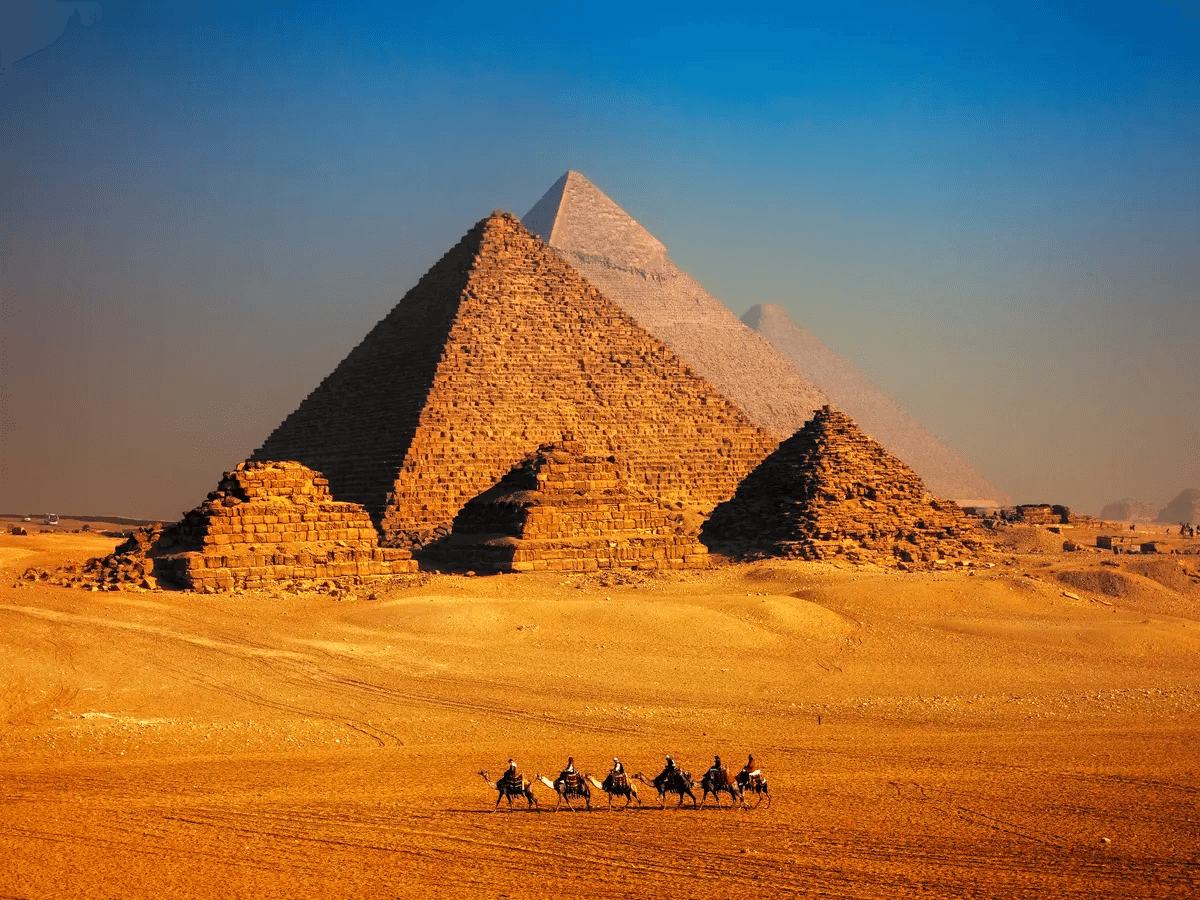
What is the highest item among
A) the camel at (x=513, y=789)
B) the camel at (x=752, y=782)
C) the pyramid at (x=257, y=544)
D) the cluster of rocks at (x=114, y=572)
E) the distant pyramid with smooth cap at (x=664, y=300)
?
the distant pyramid with smooth cap at (x=664, y=300)

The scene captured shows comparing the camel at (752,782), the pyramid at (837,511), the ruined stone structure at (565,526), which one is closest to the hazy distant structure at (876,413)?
the pyramid at (837,511)

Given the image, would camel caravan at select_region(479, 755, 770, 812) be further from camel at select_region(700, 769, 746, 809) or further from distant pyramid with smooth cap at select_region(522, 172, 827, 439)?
distant pyramid with smooth cap at select_region(522, 172, 827, 439)

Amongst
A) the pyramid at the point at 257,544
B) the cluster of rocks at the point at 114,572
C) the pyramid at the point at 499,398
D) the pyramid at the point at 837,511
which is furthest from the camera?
the pyramid at the point at 499,398

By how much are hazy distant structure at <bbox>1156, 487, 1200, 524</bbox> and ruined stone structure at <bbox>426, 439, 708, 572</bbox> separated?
82369mm

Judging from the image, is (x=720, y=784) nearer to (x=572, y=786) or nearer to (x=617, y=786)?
(x=617, y=786)

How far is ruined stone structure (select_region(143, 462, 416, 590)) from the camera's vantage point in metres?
21.7

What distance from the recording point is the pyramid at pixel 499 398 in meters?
39.5

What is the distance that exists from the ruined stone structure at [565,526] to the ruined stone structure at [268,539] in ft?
9.87

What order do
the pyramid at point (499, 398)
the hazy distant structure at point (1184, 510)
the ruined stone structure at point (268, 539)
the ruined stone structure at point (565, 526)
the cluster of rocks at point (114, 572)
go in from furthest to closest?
the hazy distant structure at point (1184, 510), the pyramid at point (499, 398), the ruined stone structure at point (565, 526), the ruined stone structure at point (268, 539), the cluster of rocks at point (114, 572)

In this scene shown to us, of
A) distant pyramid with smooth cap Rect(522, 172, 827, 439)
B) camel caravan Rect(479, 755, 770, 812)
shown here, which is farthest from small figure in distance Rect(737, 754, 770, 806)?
distant pyramid with smooth cap Rect(522, 172, 827, 439)

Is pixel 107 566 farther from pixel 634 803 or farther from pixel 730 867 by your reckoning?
pixel 730 867

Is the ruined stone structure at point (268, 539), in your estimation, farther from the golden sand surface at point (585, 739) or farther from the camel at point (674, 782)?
the camel at point (674, 782)

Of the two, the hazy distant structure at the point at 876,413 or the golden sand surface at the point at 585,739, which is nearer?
the golden sand surface at the point at 585,739

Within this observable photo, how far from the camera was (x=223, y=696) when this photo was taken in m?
14.7
